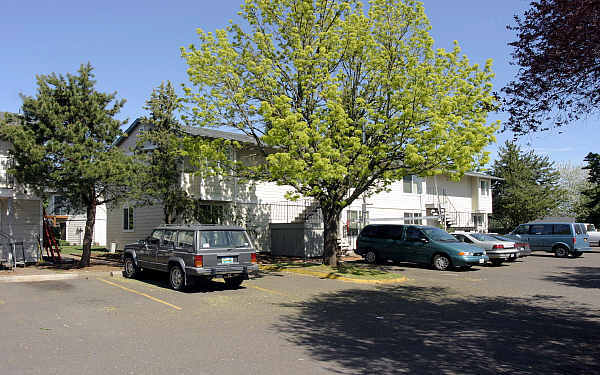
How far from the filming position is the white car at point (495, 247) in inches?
790

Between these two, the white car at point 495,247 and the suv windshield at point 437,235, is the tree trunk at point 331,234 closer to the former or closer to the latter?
the suv windshield at point 437,235

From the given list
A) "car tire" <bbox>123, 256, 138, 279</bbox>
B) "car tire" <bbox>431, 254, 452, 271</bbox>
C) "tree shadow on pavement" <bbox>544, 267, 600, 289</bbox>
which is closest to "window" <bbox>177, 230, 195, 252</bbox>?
"car tire" <bbox>123, 256, 138, 279</bbox>

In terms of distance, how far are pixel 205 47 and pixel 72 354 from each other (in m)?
11.9

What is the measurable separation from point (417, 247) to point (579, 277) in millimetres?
5530

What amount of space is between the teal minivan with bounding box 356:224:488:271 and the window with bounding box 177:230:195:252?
9.79 m

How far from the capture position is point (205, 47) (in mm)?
16031

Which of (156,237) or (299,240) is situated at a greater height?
(156,237)

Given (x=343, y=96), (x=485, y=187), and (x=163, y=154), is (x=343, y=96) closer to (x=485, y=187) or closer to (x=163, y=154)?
(x=163, y=154)

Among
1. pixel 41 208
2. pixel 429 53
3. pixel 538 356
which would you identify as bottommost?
pixel 538 356

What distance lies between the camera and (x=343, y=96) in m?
16.1

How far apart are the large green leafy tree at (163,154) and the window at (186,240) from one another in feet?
17.5

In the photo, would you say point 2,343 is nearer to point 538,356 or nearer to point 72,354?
point 72,354

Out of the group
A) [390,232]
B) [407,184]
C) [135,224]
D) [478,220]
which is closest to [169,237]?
[390,232]

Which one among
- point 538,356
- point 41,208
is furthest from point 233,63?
point 538,356
